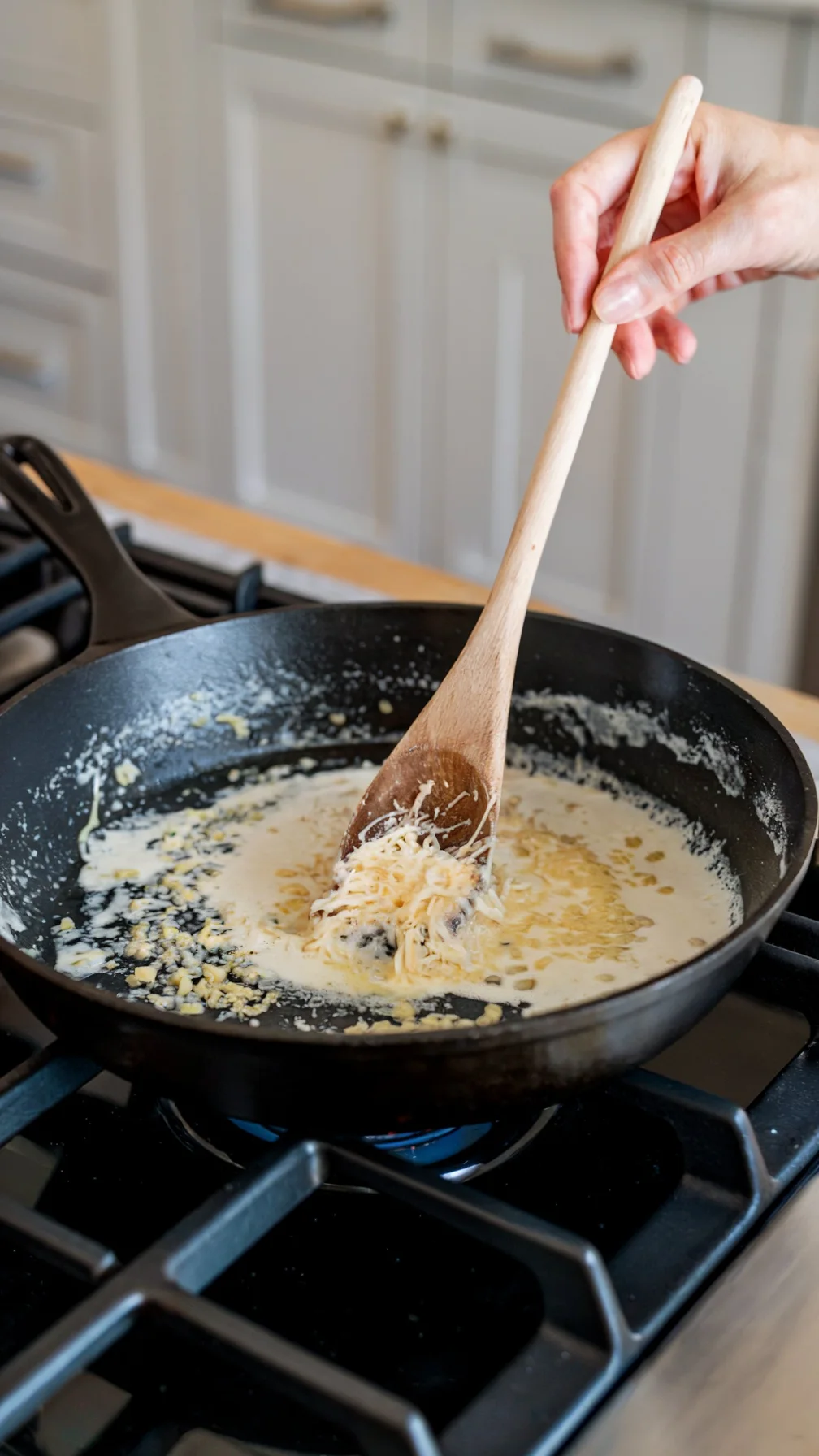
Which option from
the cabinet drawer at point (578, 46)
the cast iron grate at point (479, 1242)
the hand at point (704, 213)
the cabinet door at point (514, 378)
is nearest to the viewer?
the cast iron grate at point (479, 1242)

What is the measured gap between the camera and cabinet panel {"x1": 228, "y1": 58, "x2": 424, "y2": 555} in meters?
1.97

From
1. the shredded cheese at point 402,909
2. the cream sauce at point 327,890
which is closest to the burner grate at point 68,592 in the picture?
the cream sauce at point 327,890

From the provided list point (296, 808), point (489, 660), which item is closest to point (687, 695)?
point (489, 660)

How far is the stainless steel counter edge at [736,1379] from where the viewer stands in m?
0.43

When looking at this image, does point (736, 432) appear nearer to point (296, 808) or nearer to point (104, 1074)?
point (296, 808)

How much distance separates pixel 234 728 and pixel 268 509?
4.83ft

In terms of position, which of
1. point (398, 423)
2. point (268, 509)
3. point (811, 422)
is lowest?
point (268, 509)

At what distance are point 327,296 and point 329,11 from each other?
370 mm

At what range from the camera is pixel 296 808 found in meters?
0.85

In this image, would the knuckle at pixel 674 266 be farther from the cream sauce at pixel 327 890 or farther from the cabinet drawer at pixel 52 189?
the cabinet drawer at pixel 52 189

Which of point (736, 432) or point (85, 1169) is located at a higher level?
point (85, 1169)

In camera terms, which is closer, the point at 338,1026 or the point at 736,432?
the point at 338,1026

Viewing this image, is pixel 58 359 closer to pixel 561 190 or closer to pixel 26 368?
pixel 26 368

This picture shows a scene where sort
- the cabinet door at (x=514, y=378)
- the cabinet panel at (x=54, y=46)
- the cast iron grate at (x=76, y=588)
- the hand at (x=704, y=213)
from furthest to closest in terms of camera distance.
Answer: the cabinet panel at (x=54, y=46) < the cabinet door at (x=514, y=378) < the cast iron grate at (x=76, y=588) < the hand at (x=704, y=213)
